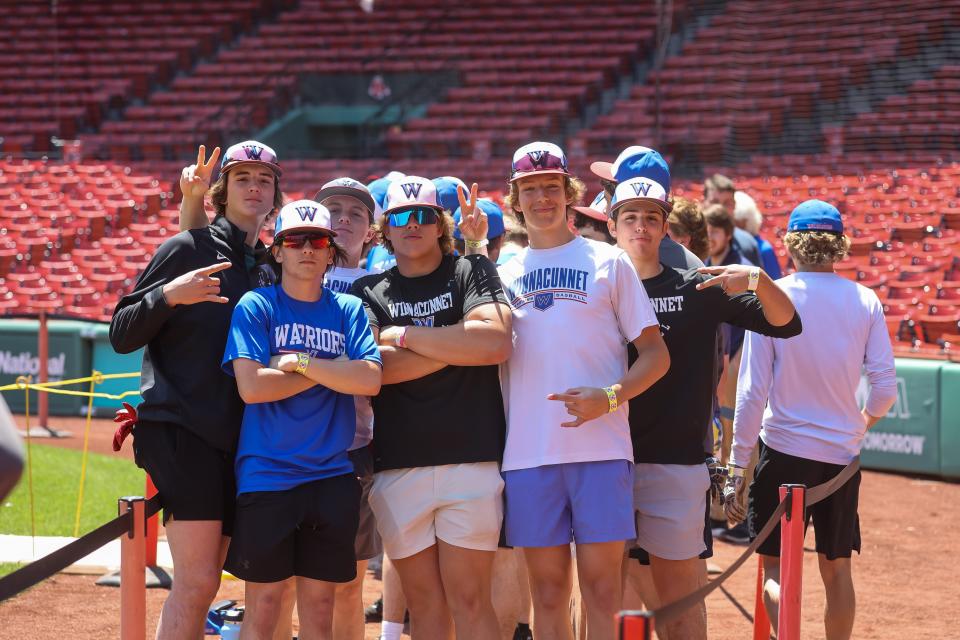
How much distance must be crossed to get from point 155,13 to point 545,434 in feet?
81.5

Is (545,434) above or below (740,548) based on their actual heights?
above

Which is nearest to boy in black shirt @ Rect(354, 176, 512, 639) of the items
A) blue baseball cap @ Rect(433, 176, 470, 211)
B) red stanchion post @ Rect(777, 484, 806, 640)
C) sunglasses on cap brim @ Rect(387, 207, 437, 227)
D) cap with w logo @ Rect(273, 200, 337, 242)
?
sunglasses on cap brim @ Rect(387, 207, 437, 227)

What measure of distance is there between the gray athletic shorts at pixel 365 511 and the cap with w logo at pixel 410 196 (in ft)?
2.88

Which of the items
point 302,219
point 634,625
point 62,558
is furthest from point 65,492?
point 634,625

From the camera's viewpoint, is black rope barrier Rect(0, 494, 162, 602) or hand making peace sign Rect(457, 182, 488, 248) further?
hand making peace sign Rect(457, 182, 488, 248)

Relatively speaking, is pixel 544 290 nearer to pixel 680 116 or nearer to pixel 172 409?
pixel 172 409

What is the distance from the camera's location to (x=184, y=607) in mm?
3678

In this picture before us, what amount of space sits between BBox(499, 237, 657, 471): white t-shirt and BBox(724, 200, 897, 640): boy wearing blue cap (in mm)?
922

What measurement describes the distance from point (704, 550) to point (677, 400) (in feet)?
1.73

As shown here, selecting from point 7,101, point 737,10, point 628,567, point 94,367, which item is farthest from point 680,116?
point 628,567

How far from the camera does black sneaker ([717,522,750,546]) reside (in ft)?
24.0

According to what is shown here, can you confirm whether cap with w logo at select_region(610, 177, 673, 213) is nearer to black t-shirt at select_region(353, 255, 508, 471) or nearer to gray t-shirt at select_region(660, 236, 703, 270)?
gray t-shirt at select_region(660, 236, 703, 270)

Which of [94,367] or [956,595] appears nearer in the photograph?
[956,595]

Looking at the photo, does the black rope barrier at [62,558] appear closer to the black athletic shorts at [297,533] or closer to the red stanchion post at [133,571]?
the red stanchion post at [133,571]
